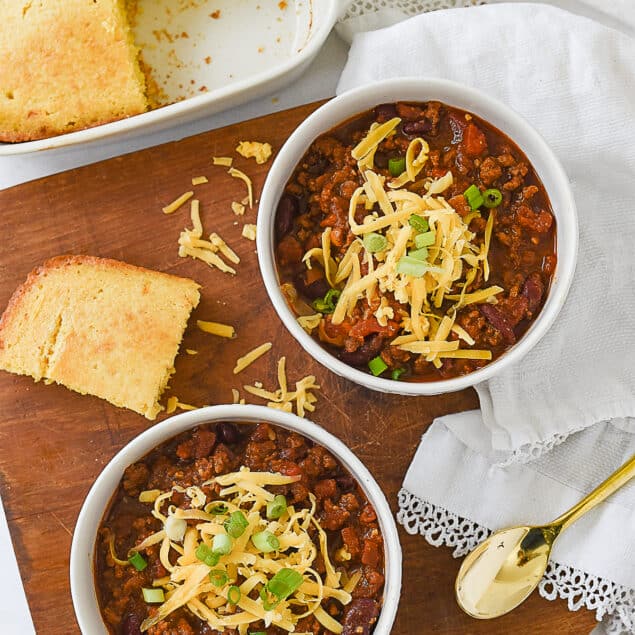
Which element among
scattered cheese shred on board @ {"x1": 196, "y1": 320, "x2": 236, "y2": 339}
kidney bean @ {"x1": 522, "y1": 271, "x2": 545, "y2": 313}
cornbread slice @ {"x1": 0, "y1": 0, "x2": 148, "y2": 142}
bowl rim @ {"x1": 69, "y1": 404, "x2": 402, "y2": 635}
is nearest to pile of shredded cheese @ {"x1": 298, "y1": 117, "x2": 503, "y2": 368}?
kidney bean @ {"x1": 522, "y1": 271, "x2": 545, "y2": 313}

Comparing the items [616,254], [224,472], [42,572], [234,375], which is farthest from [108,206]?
[616,254]

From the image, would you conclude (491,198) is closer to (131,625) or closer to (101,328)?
(101,328)

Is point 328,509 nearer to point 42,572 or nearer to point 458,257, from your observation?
point 458,257

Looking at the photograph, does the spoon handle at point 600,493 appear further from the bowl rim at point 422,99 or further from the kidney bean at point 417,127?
the kidney bean at point 417,127

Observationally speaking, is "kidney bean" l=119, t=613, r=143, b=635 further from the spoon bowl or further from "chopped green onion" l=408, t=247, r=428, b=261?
"chopped green onion" l=408, t=247, r=428, b=261

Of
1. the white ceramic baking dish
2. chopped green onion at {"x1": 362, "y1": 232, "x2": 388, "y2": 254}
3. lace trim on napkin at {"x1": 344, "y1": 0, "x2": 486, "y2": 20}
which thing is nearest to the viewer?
chopped green onion at {"x1": 362, "y1": 232, "x2": 388, "y2": 254}

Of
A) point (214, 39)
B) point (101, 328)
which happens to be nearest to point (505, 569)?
point (101, 328)
